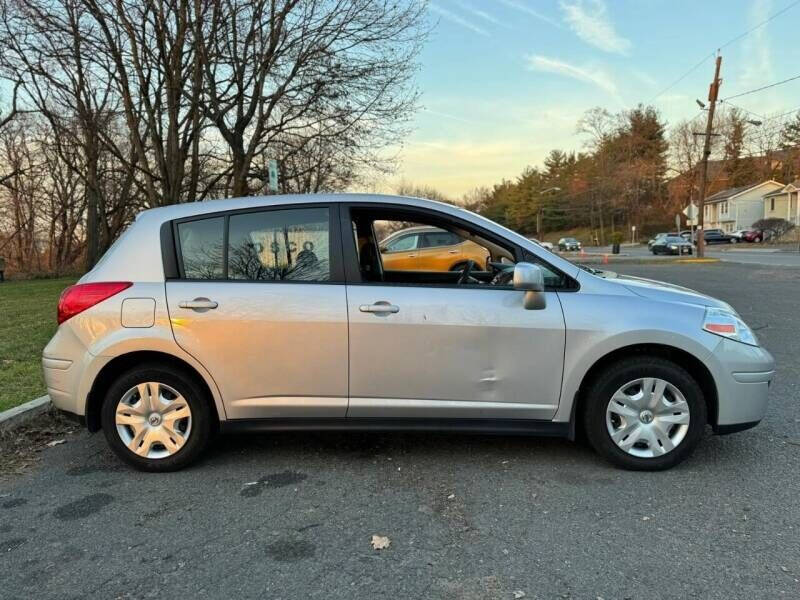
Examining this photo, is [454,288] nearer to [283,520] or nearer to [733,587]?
[283,520]

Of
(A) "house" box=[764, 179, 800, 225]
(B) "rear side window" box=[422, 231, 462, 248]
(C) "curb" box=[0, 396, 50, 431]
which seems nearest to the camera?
(C) "curb" box=[0, 396, 50, 431]

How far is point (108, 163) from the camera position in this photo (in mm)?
27969

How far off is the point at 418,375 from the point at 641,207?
261 feet

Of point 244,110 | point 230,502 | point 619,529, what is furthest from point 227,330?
point 244,110

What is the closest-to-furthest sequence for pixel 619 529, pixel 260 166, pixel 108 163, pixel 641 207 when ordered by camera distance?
pixel 619 529, pixel 260 166, pixel 108 163, pixel 641 207

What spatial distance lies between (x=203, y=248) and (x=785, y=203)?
72593mm

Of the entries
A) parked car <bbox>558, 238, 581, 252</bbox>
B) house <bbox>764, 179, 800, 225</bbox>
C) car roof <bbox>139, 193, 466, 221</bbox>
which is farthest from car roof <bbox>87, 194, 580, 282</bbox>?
house <bbox>764, 179, 800, 225</bbox>

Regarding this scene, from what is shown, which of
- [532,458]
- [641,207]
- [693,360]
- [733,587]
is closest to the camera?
[733,587]

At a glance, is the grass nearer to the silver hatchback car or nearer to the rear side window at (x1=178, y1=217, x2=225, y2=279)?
the silver hatchback car

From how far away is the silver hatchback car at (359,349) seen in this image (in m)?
3.47

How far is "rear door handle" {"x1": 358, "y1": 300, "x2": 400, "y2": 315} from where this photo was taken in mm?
3486

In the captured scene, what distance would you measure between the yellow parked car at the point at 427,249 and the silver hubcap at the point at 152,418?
2890 mm

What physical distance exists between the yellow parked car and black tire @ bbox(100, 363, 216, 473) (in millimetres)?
2815

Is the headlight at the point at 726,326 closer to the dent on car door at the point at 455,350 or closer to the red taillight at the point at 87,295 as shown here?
the dent on car door at the point at 455,350
